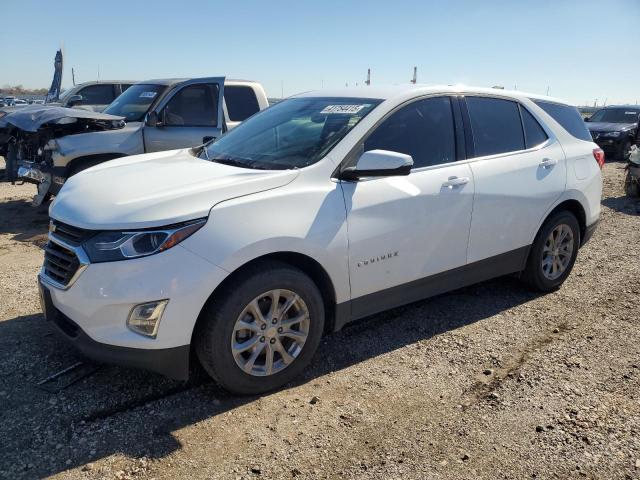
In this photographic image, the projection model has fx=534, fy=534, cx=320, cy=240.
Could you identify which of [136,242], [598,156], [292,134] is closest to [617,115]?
[598,156]

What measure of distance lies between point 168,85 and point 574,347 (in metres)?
6.17

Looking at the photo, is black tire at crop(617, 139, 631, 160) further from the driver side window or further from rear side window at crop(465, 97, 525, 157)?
rear side window at crop(465, 97, 525, 157)

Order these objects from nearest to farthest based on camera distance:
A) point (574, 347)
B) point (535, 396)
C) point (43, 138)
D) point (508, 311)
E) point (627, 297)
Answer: point (535, 396)
point (574, 347)
point (508, 311)
point (627, 297)
point (43, 138)

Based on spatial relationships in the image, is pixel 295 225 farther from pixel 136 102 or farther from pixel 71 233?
pixel 136 102

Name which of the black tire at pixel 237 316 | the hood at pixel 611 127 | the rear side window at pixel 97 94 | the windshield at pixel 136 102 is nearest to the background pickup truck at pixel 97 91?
the rear side window at pixel 97 94

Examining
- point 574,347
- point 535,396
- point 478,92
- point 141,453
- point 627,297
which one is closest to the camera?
point 141,453

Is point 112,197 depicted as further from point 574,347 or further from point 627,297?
point 627,297

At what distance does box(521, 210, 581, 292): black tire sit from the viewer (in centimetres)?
466

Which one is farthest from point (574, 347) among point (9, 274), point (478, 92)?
point (9, 274)

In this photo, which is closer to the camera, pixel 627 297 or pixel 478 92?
pixel 478 92

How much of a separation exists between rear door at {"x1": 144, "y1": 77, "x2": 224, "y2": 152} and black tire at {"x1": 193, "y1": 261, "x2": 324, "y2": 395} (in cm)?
446

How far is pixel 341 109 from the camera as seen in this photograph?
3793 mm

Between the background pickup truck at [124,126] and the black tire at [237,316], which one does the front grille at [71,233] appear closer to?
the black tire at [237,316]

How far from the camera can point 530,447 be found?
9.24 ft
